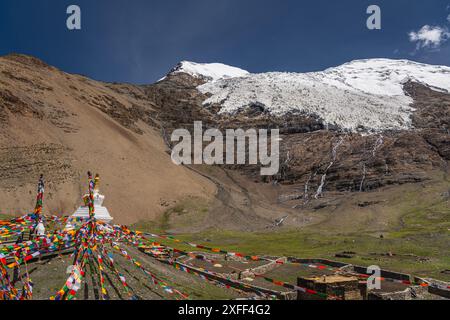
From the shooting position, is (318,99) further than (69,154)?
Yes

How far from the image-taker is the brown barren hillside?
214 ft

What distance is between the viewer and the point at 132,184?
3162 inches

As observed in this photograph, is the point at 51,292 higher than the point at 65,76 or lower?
lower

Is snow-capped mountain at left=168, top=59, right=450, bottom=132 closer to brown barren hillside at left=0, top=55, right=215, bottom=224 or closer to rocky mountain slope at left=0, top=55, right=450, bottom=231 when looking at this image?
rocky mountain slope at left=0, top=55, right=450, bottom=231

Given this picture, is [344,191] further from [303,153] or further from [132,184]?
[132,184]

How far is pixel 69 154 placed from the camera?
76.6m

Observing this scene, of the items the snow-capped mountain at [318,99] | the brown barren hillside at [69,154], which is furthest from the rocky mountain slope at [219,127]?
the snow-capped mountain at [318,99]

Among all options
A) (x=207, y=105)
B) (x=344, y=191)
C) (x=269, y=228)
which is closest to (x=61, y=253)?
(x=269, y=228)

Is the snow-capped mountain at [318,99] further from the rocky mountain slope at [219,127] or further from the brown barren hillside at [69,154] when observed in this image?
the brown barren hillside at [69,154]

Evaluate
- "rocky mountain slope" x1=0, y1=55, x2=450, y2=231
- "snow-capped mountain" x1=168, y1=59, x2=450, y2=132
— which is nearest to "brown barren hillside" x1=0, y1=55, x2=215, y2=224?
"rocky mountain slope" x1=0, y1=55, x2=450, y2=231

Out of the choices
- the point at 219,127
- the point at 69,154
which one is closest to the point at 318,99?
the point at 219,127

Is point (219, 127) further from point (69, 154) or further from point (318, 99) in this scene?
point (69, 154)

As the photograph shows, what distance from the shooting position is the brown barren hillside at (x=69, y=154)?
6531cm

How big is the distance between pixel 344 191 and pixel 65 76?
85.1 metres
